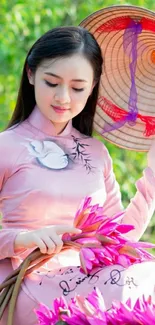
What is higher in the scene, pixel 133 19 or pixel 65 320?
pixel 133 19

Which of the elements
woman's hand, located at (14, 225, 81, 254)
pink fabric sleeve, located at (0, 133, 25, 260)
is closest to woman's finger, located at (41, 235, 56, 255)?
woman's hand, located at (14, 225, 81, 254)

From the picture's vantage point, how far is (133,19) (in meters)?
2.71

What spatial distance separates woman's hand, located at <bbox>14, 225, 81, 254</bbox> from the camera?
2.32 meters

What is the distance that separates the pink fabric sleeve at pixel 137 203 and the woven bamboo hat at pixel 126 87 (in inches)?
4.7

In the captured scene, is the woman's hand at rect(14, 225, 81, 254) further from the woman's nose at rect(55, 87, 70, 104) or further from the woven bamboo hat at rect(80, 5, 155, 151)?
the woven bamboo hat at rect(80, 5, 155, 151)

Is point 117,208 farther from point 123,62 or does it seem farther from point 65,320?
point 65,320

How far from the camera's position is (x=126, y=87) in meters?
2.87

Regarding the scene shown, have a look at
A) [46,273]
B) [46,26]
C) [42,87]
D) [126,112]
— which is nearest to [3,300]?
[46,273]

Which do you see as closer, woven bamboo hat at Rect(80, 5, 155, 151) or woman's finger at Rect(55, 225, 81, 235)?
woman's finger at Rect(55, 225, 81, 235)

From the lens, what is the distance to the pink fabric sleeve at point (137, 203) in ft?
8.93

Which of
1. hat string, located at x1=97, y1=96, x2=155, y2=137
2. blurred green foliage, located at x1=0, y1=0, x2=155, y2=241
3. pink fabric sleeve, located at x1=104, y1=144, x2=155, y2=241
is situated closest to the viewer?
pink fabric sleeve, located at x1=104, y1=144, x2=155, y2=241

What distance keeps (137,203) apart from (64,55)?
0.43 metres

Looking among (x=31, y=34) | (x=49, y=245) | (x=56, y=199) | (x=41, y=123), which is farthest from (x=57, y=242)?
(x=31, y=34)

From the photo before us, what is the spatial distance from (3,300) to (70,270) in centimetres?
16
